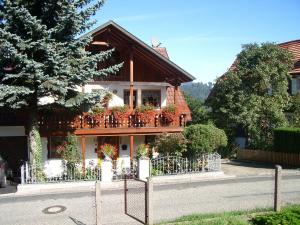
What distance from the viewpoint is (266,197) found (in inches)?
612

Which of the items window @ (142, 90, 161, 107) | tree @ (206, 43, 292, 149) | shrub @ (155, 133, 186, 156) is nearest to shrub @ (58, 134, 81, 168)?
shrub @ (155, 133, 186, 156)

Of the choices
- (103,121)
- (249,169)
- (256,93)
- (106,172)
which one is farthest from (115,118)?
(256,93)

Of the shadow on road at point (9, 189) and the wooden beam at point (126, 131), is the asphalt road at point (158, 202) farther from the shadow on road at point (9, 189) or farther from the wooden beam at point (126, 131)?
the wooden beam at point (126, 131)

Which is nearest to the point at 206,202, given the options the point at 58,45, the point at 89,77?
the point at 89,77

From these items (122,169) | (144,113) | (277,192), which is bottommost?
(122,169)

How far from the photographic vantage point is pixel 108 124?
2147cm

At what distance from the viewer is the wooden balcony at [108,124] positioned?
19.9 metres

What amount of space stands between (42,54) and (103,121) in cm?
522

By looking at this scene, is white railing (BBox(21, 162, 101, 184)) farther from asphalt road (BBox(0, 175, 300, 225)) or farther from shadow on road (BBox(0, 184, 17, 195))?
asphalt road (BBox(0, 175, 300, 225))

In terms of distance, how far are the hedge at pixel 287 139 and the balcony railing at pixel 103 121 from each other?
749 centimetres

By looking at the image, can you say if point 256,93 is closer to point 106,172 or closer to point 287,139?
point 287,139

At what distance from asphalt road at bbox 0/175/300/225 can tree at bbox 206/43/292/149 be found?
944 centimetres

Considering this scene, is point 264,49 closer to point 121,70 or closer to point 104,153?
point 121,70

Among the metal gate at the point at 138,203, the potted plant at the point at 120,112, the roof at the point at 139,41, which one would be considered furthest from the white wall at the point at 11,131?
the metal gate at the point at 138,203
